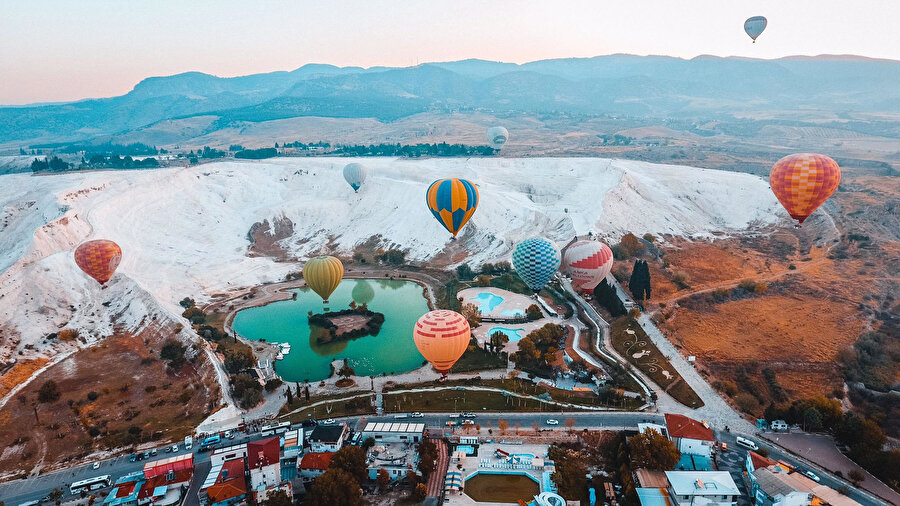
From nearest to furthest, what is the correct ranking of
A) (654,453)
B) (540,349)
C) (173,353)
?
(654,453) < (540,349) < (173,353)

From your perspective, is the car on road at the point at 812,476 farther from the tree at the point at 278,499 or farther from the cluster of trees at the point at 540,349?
the tree at the point at 278,499

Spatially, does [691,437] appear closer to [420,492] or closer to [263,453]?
[420,492]

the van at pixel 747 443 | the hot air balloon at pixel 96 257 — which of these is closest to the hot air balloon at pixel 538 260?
the van at pixel 747 443

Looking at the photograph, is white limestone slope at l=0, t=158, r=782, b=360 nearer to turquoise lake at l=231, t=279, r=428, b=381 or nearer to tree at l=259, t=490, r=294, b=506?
turquoise lake at l=231, t=279, r=428, b=381

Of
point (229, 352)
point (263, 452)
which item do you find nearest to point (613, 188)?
point (229, 352)

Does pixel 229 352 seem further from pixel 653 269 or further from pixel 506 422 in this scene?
pixel 653 269

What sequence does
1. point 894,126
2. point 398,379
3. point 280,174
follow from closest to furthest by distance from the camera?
point 398,379 < point 280,174 < point 894,126

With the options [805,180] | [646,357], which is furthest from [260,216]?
[805,180]
